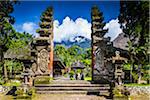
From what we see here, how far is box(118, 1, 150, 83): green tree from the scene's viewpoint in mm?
26717

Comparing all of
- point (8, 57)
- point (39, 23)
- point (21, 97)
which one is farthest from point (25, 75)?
point (8, 57)

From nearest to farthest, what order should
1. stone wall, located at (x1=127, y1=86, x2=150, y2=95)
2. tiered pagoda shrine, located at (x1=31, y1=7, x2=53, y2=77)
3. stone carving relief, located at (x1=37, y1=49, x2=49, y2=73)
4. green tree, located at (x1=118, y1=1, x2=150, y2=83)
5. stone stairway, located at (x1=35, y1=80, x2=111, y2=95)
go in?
1. stone stairway, located at (x1=35, y1=80, x2=111, y2=95)
2. stone wall, located at (x1=127, y1=86, x2=150, y2=95)
3. tiered pagoda shrine, located at (x1=31, y1=7, x2=53, y2=77)
4. stone carving relief, located at (x1=37, y1=49, x2=49, y2=73)
5. green tree, located at (x1=118, y1=1, x2=150, y2=83)

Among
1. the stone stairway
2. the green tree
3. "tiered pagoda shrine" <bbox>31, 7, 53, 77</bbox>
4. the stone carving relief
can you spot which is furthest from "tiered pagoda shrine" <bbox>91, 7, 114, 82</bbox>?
the green tree

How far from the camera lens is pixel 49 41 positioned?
21328mm

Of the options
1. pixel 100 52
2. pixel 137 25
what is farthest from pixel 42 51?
pixel 137 25

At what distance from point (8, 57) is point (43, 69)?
24.4 meters

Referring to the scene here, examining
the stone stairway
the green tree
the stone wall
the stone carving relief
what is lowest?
the stone wall

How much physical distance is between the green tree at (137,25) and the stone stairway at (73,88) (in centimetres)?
968

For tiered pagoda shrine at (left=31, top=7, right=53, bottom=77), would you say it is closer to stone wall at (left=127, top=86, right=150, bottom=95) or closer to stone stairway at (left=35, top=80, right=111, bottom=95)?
stone stairway at (left=35, top=80, right=111, bottom=95)

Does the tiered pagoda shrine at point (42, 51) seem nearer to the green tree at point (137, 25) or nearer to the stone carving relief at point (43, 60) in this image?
the stone carving relief at point (43, 60)

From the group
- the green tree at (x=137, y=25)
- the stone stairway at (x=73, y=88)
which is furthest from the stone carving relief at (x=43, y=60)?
the green tree at (x=137, y=25)

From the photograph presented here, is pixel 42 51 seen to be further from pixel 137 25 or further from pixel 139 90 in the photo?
pixel 137 25

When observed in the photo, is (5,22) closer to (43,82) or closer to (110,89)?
(43,82)

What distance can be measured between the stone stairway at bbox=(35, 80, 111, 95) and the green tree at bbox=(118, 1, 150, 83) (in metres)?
9.68
